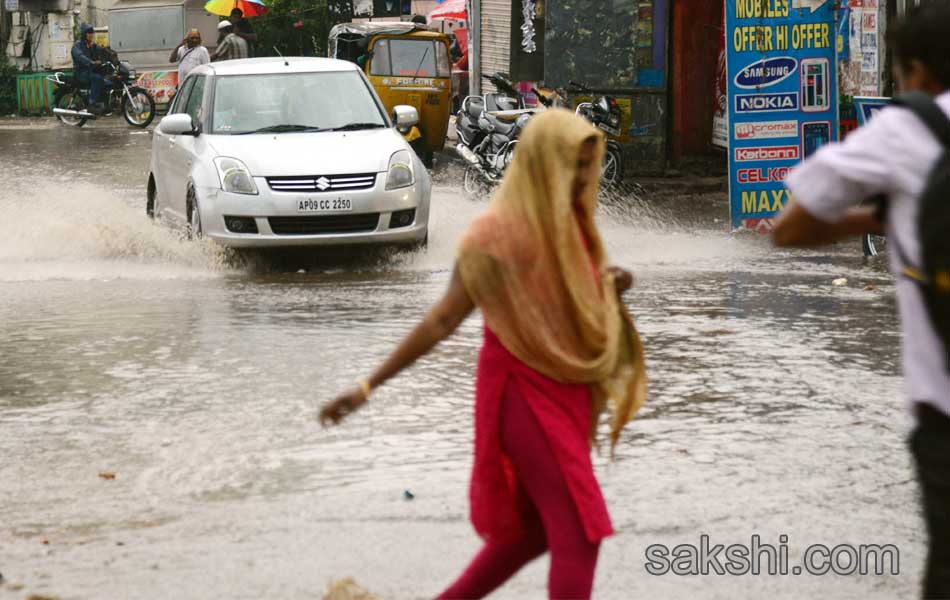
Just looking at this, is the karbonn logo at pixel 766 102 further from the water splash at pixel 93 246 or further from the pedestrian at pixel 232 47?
the pedestrian at pixel 232 47

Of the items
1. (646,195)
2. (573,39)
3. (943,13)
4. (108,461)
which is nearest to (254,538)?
(108,461)

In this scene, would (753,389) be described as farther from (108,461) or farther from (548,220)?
(548,220)

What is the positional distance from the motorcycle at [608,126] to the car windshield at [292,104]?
17.4 feet

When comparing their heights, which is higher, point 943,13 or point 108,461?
point 943,13

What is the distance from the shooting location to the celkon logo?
14000 millimetres

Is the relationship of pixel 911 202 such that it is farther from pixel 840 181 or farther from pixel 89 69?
pixel 89 69

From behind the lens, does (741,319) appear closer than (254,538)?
No

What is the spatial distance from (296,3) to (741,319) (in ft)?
93.6

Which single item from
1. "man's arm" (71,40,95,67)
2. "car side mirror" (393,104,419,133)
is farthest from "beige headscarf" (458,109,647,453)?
"man's arm" (71,40,95,67)

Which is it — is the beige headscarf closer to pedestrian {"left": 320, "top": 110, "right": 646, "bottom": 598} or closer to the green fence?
pedestrian {"left": 320, "top": 110, "right": 646, "bottom": 598}

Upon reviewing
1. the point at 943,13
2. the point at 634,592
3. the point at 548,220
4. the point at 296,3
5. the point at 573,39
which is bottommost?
the point at 634,592

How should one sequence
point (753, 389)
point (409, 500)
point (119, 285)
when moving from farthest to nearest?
point (119, 285) → point (753, 389) → point (409, 500)

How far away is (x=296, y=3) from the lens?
36906 mm

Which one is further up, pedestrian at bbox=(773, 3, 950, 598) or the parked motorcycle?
the parked motorcycle
